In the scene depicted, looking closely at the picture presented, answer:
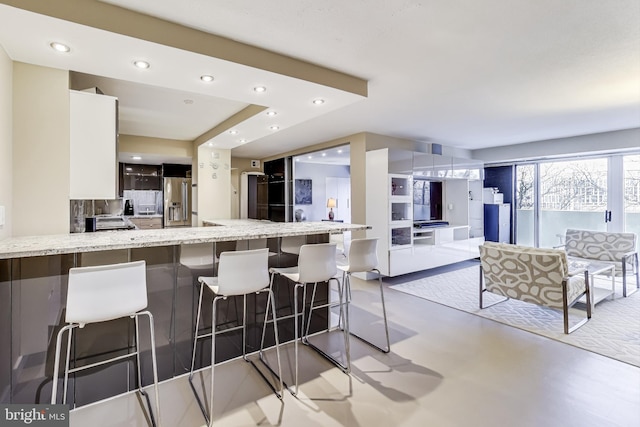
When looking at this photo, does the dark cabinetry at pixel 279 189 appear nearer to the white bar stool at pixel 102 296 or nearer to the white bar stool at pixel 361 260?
the white bar stool at pixel 361 260

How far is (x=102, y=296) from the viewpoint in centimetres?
169

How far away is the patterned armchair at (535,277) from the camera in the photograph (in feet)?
10.3

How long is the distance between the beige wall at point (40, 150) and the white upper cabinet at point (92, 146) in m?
0.08

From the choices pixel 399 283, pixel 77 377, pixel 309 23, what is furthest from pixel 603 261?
pixel 77 377

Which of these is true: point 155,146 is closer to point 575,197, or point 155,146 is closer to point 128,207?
point 128,207

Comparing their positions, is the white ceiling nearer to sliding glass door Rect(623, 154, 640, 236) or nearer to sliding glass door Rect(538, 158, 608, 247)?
sliding glass door Rect(623, 154, 640, 236)

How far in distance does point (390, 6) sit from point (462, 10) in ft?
1.50

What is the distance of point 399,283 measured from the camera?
5.08m

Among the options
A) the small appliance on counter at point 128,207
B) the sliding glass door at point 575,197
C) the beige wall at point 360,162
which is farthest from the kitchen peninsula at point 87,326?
the sliding glass door at point 575,197

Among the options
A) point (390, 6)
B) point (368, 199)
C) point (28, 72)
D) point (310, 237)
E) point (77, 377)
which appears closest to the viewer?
point (390, 6)

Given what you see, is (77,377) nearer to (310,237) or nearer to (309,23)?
(310,237)

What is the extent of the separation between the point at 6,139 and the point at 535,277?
473 cm

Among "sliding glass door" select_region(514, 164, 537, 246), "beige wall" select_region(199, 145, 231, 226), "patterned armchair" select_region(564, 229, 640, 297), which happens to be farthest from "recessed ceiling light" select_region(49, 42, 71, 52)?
"sliding glass door" select_region(514, 164, 537, 246)

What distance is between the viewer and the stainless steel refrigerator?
752cm
